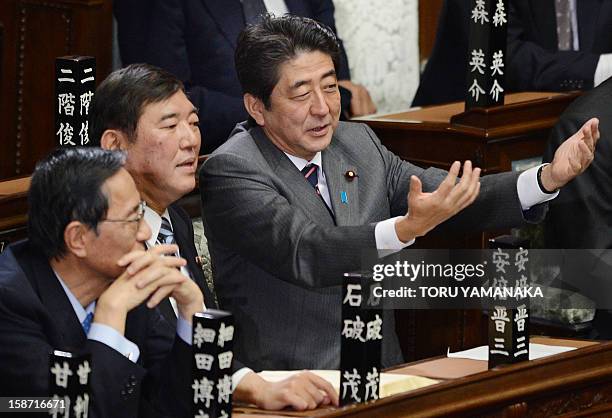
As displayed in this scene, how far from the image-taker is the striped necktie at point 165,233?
2.76 meters

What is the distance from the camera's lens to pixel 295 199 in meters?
2.94

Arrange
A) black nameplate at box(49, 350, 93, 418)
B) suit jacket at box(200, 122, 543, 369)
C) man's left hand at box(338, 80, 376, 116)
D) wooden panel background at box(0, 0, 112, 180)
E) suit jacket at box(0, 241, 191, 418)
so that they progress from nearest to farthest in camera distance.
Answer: black nameplate at box(49, 350, 93, 418), suit jacket at box(0, 241, 191, 418), suit jacket at box(200, 122, 543, 369), wooden panel background at box(0, 0, 112, 180), man's left hand at box(338, 80, 376, 116)

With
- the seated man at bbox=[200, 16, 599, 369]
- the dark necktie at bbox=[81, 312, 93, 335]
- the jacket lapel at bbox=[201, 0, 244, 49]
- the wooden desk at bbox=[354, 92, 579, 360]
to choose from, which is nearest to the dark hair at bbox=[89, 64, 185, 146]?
the seated man at bbox=[200, 16, 599, 369]

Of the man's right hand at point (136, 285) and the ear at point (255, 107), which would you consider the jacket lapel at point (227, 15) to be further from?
the man's right hand at point (136, 285)

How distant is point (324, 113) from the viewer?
2.92 meters

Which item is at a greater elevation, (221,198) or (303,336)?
(221,198)

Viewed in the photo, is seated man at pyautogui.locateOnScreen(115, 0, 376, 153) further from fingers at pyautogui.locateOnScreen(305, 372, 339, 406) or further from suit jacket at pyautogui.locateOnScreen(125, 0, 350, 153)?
fingers at pyautogui.locateOnScreen(305, 372, 339, 406)

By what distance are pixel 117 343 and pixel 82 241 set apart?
0.20m

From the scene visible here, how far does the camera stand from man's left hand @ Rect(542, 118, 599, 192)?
9.25ft

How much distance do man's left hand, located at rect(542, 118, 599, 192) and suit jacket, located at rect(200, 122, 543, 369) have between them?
0.14 meters

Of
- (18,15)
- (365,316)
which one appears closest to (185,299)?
(365,316)

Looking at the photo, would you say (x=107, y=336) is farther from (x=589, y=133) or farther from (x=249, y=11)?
(x=249, y=11)

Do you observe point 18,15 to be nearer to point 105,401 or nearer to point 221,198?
point 221,198

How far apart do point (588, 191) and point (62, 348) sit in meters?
1.61
